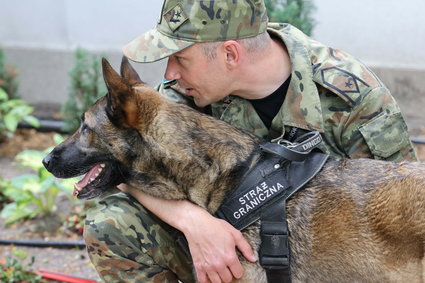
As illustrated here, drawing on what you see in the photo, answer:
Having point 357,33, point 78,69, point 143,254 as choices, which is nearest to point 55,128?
point 78,69

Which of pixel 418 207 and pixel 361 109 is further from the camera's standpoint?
pixel 361 109

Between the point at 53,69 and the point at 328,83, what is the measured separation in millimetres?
5016

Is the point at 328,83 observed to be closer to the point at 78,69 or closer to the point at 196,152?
the point at 196,152

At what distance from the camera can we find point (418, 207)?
8.82 ft

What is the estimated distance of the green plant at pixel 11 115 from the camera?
247 inches

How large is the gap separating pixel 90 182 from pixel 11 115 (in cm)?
370

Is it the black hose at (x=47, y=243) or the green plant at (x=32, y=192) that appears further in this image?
the green plant at (x=32, y=192)

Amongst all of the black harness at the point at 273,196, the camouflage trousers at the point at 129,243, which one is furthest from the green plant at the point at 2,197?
the black harness at the point at 273,196

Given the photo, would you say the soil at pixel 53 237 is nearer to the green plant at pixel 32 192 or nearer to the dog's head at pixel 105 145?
the green plant at pixel 32 192

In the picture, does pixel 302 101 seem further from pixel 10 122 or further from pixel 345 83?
pixel 10 122

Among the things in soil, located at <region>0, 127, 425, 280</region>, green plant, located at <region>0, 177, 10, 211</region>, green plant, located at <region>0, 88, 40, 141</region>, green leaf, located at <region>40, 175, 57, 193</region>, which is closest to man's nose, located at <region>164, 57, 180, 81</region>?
soil, located at <region>0, 127, 425, 280</region>

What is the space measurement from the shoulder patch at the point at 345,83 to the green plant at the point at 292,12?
194cm

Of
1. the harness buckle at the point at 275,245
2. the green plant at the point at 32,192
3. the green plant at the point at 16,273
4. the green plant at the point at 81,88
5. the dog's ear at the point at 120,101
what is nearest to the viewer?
the dog's ear at the point at 120,101

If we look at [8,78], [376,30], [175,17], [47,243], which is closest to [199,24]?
[175,17]
